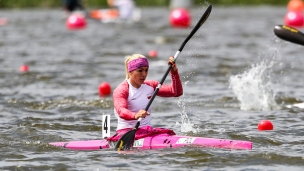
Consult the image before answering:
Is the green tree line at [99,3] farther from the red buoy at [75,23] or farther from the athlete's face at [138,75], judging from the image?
the athlete's face at [138,75]

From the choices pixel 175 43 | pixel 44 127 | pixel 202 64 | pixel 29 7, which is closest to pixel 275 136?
pixel 44 127

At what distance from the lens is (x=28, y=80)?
1559 cm

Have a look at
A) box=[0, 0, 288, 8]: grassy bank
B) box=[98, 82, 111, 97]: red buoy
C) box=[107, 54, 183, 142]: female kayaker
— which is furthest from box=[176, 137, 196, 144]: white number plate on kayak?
box=[0, 0, 288, 8]: grassy bank

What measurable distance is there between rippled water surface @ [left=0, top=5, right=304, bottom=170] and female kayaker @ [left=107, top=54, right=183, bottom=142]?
0.33 meters

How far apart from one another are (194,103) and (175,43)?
1110cm

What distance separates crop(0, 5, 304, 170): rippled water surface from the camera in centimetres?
823

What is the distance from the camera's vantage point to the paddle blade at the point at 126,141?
8.44 meters

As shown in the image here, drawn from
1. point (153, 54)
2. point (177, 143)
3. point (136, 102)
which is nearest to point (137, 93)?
point (136, 102)

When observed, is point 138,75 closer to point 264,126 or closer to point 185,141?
point 185,141

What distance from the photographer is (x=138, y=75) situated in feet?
28.1

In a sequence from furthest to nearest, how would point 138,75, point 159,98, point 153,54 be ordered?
1. point 153,54
2. point 159,98
3. point 138,75

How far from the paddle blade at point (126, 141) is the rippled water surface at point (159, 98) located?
128mm

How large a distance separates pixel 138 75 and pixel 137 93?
274 mm

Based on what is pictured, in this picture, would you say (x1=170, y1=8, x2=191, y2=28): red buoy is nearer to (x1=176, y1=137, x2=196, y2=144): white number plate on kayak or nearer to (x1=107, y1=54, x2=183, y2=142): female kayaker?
(x1=107, y1=54, x2=183, y2=142): female kayaker
